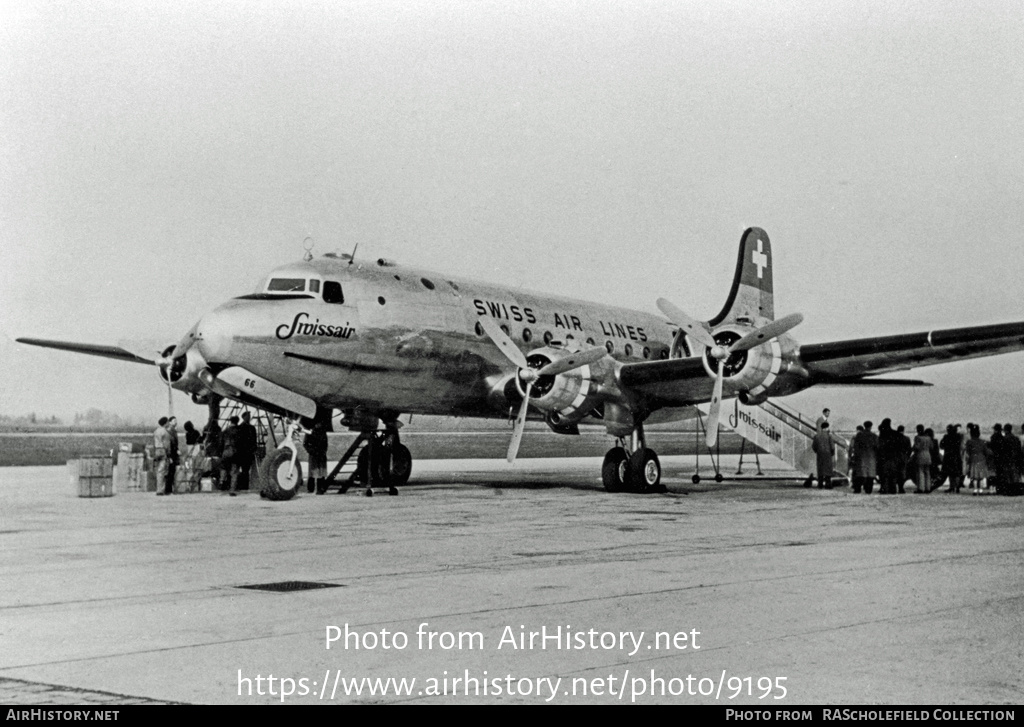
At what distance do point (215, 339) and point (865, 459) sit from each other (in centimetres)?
1229

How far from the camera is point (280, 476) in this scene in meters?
18.0

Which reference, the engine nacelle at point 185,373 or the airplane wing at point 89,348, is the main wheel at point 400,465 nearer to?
the engine nacelle at point 185,373

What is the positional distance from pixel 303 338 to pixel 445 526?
5.36 m

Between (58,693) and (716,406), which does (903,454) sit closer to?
(716,406)

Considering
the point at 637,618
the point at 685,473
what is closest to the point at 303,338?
the point at 637,618

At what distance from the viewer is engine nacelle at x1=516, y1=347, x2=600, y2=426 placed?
20.3 m

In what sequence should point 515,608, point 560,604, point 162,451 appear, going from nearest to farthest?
point 515,608
point 560,604
point 162,451

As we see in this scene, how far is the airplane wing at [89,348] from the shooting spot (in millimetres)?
24016

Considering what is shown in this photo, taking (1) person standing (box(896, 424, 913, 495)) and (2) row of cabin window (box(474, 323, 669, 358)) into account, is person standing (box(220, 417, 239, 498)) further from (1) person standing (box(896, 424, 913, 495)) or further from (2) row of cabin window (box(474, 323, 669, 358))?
(1) person standing (box(896, 424, 913, 495))

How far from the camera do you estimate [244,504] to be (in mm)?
17891

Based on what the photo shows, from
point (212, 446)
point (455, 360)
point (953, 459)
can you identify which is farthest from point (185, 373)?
point (953, 459)

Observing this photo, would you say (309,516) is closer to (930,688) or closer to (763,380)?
(763,380)

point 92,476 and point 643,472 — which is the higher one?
point 643,472

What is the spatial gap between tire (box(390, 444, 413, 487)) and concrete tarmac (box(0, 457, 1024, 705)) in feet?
23.7
